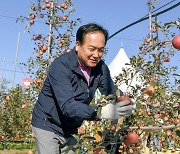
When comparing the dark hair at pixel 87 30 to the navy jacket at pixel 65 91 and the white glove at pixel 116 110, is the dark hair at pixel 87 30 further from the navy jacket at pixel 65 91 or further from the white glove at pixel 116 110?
the white glove at pixel 116 110

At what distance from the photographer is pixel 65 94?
75.4 inches

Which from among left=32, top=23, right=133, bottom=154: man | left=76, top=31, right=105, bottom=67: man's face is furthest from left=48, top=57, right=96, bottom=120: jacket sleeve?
left=76, top=31, right=105, bottom=67: man's face

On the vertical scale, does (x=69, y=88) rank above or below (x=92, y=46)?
below

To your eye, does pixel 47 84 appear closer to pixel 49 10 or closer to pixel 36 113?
pixel 36 113

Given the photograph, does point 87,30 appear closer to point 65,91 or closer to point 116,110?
point 65,91

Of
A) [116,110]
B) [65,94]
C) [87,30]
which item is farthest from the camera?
[87,30]

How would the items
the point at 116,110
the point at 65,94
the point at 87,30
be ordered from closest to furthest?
the point at 116,110
the point at 65,94
the point at 87,30

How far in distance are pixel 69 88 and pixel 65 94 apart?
0.17 ft

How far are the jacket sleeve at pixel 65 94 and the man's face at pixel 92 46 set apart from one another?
13 cm

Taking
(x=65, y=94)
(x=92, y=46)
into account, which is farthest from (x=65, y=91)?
(x=92, y=46)

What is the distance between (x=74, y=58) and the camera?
2.11 metres

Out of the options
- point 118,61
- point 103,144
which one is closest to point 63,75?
point 103,144

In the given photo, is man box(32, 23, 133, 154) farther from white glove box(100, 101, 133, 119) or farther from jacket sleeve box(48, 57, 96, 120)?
white glove box(100, 101, 133, 119)

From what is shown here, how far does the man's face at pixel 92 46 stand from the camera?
1.99 meters
